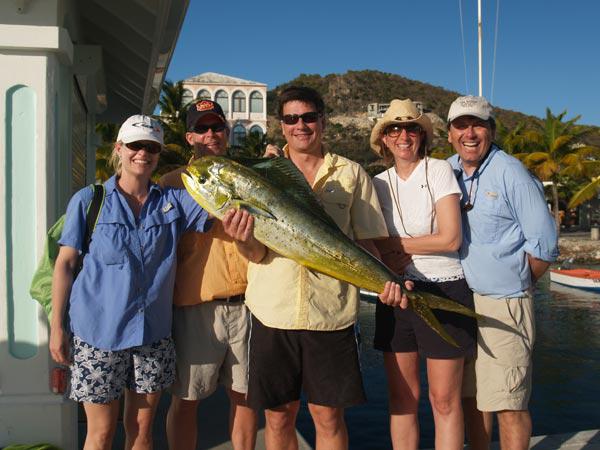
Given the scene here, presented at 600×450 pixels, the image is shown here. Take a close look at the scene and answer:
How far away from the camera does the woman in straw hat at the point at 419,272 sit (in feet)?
10.5

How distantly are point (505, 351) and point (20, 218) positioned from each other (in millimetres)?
2941

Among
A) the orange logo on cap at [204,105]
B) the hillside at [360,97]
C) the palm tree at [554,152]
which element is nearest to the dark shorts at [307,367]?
the orange logo on cap at [204,105]

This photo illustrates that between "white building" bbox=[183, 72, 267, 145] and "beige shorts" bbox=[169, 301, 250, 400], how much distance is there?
7543cm

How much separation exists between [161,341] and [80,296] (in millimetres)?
478

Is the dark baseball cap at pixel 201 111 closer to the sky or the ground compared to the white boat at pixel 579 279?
closer to the sky

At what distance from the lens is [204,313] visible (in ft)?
10.7

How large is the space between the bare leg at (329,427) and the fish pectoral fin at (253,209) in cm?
104

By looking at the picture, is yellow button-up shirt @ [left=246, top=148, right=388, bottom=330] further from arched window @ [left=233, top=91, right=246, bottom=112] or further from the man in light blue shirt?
arched window @ [left=233, top=91, right=246, bottom=112]

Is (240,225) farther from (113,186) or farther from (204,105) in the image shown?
(204,105)

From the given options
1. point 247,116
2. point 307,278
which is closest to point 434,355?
point 307,278

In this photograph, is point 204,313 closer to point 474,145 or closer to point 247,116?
point 474,145

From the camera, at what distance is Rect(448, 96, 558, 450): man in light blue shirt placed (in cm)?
321

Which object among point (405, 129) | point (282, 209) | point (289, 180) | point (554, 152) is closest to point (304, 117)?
point (289, 180)

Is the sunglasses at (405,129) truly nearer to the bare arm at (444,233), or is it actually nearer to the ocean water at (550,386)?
the bare arm at (444,233)
